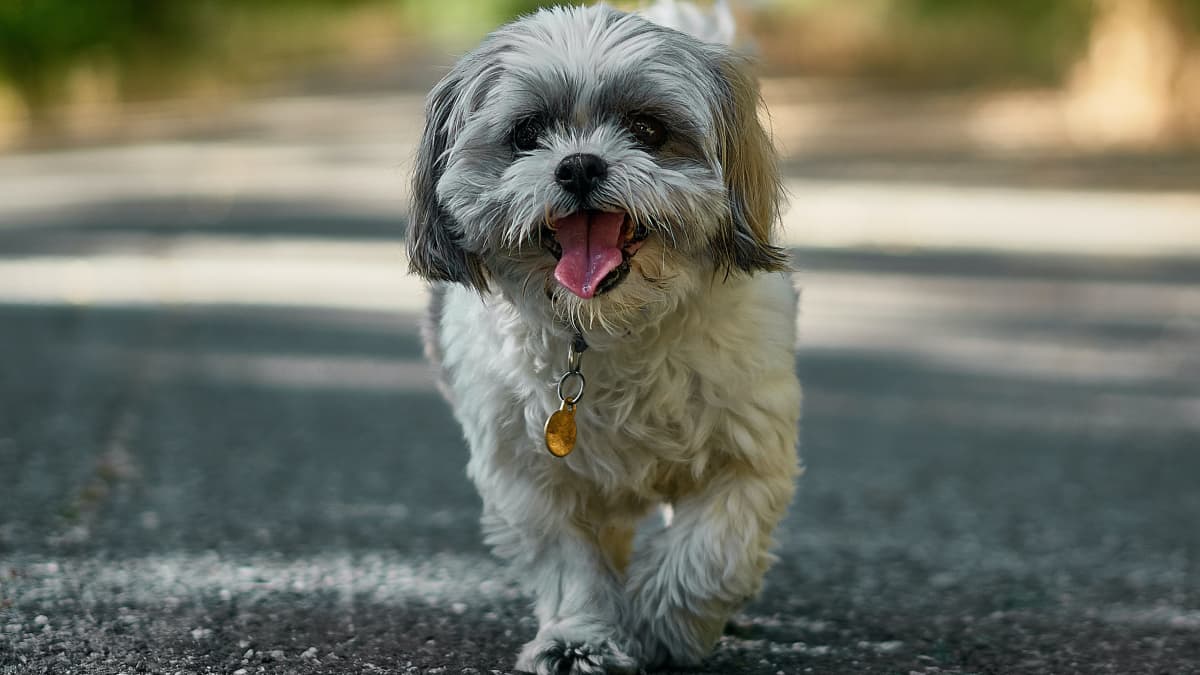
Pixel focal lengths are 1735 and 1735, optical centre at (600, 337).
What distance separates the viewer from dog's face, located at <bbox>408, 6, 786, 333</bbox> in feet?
13.0

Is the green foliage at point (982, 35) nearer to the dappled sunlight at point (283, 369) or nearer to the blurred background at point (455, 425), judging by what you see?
the blurred background at point (455, 425)

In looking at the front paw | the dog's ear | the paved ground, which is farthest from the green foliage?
the front paw

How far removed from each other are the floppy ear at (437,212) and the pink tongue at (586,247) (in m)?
0.29

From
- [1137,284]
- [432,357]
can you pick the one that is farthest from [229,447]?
[1137,284]

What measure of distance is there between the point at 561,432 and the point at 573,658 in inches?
21.4

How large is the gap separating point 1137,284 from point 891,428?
15.7ft

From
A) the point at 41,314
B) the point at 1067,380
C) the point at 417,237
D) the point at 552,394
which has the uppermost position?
the point at 417,237

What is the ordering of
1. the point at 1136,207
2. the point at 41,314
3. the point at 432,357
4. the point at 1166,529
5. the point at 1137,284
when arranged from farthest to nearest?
the point at 1136,207 → the point at 1137,284 → the point at 41,314 → the point at 1166,529 → the point at 432,357

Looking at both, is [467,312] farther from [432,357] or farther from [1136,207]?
[1136,207]

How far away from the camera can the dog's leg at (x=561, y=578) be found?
166 inches

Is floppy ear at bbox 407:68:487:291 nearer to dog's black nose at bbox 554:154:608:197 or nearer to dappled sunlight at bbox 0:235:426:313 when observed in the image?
dog's black nose at bbox 554:154:608:197

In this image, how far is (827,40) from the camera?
29781 mm

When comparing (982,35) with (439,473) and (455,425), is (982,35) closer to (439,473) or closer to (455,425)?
(455,425)

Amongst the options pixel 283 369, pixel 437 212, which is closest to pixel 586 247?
pixel 437 212
